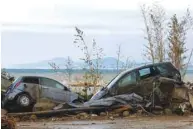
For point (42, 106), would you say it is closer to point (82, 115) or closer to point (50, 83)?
point (82, 115)

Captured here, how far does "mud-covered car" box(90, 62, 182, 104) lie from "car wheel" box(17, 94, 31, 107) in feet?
9.36

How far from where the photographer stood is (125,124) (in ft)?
39.7

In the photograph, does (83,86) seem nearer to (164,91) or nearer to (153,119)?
(164,91)

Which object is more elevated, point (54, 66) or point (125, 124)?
point (54, 66)

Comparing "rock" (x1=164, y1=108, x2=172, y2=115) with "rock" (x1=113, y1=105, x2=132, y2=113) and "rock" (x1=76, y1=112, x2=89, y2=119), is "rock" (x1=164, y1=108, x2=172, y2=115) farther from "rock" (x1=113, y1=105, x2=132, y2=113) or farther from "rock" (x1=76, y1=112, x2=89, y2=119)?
"rock" (x1=76, y1=112, x2=89, y2=119)

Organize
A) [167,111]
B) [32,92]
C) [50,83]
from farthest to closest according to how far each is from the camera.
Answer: [50,83]
[32,92]
[167,111]

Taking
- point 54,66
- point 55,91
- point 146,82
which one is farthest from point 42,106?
point 54,66

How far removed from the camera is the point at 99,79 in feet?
66.3

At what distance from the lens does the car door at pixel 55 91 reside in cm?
1866

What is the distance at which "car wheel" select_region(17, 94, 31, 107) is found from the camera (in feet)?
57.5

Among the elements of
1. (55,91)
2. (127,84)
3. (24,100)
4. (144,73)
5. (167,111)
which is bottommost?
(167,111)

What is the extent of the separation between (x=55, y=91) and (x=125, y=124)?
7333 millimetres

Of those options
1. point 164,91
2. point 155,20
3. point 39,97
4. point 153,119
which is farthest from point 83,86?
point 153,119

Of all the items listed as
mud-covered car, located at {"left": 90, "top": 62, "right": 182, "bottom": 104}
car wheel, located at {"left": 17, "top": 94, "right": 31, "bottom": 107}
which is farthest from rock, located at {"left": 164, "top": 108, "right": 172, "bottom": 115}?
car wheel, located at {"left": 17, "top": 94, "right": 31, "bottom": 107}
